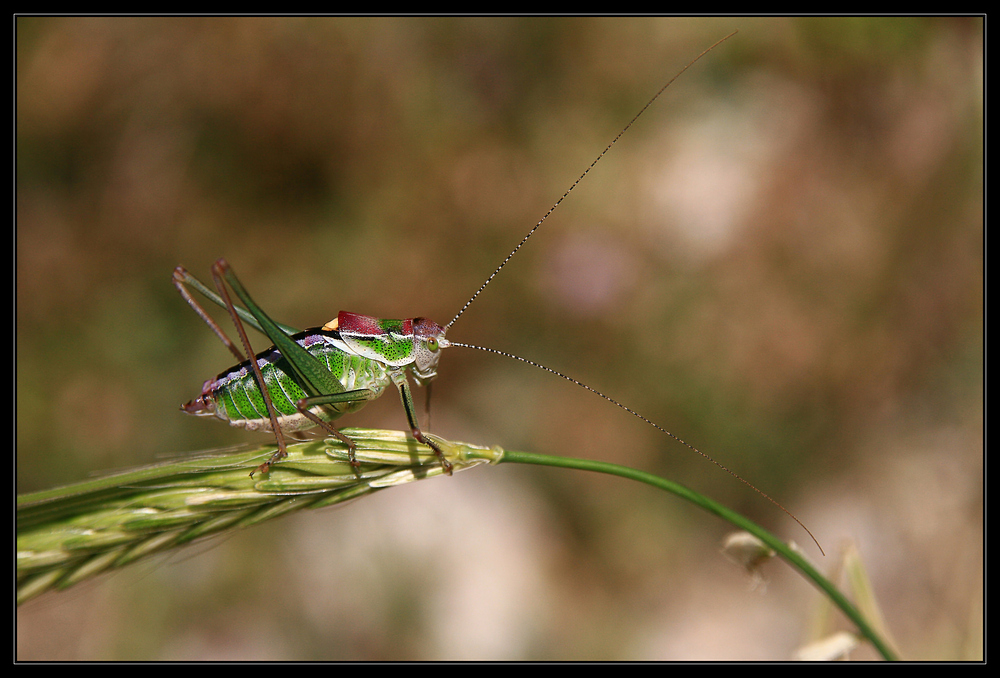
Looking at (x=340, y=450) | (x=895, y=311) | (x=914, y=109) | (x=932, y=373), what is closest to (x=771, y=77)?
(x=914, y=109)

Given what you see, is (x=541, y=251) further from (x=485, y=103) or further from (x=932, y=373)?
(x=932, y=373)

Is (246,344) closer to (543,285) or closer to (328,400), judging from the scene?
(328,400)

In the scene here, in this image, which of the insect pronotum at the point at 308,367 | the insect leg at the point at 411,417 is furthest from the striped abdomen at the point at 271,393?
the insect leg at the point at 411,417

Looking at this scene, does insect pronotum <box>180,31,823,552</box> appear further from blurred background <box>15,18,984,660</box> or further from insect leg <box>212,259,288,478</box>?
blurred background <box>15,18,984,660</box>

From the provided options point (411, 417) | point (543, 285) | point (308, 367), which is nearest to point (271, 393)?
point (308, 367)

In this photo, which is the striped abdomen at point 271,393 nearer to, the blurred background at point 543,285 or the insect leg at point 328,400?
the insect leg at point 328,400

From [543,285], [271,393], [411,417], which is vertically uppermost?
[543,285]

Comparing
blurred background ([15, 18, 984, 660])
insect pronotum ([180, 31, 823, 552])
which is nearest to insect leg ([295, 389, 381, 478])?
insect pronotum ([180, 31, 823, 552])
